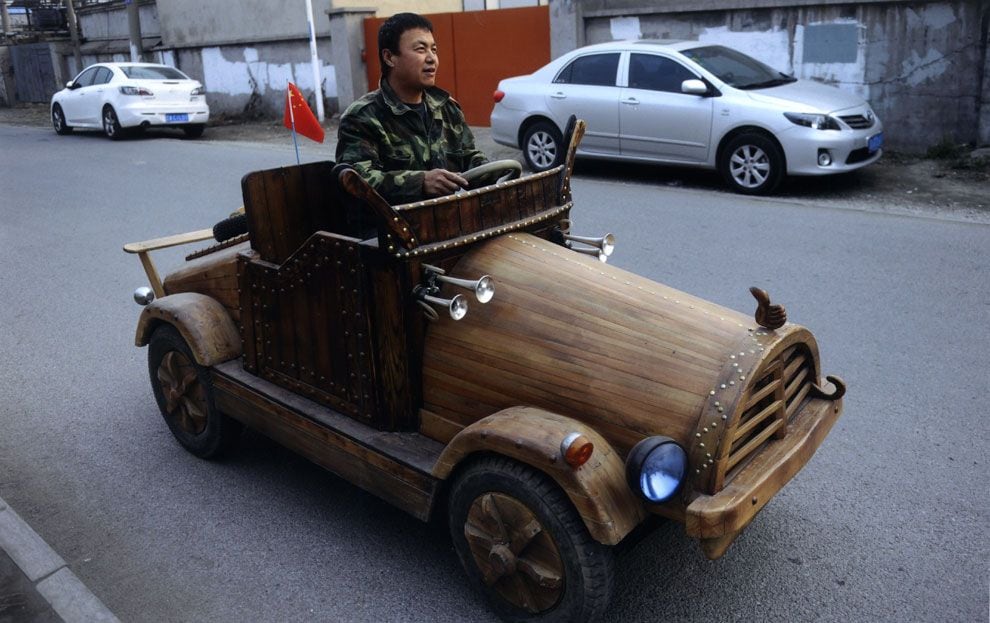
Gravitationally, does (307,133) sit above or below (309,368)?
above

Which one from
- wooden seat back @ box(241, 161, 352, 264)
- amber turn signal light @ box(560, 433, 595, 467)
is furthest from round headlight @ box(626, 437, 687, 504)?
wooden seat back @ box(241, 161, 352, 264)

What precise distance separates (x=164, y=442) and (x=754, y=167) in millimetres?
7194

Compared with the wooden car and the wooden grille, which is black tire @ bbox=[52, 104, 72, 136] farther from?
the wooden grille

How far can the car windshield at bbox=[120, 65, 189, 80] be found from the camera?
57.6 ft

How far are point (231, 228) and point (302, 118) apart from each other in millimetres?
919

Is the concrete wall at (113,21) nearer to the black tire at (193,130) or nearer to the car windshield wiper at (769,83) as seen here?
the black tire at (193,130)

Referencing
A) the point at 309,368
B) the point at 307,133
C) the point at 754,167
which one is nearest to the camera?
the point at 309,368

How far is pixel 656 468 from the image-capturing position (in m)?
2.62

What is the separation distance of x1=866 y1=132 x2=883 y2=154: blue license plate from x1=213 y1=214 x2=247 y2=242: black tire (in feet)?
24.5

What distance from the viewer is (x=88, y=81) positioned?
18219mm

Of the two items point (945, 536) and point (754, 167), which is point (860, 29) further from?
point (945, 536)

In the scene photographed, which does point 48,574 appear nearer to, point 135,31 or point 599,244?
point 599,244

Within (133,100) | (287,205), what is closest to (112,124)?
(133,100)

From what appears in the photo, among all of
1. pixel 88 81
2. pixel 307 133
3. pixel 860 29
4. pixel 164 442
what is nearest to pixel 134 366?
pixel 164 442
